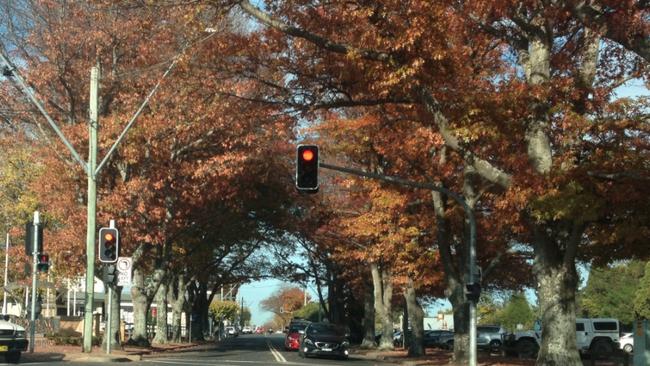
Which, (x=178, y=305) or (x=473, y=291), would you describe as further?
(x=178, y=305)

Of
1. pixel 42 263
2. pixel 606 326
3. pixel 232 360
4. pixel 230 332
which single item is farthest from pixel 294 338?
pixel 230 332

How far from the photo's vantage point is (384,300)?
43094 mm

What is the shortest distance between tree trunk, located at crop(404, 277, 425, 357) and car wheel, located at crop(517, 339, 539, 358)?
5.00 m

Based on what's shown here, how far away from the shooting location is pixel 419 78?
664 inches

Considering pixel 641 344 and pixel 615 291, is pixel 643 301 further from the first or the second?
pixel 641 344

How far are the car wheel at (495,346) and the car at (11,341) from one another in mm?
27843

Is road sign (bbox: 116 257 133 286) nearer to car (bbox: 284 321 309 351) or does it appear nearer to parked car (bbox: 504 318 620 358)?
car (bbox: 284 321 309 351)

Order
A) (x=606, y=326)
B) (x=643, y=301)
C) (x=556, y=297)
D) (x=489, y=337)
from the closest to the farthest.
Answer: (x=556, y=297) → (x=606, y=326) → (x=489, y=337) → (x=643, y=301)

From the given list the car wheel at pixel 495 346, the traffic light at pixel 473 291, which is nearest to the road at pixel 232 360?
the traffic light at pixel 473 291

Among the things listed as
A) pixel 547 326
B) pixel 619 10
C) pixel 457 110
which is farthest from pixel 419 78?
pixel 547 326

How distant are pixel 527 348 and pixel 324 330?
1229cm

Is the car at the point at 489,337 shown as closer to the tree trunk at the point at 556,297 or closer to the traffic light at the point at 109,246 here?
the traffic light at the point at 109,246

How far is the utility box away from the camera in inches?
880

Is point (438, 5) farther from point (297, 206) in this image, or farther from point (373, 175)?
point (297, 206)
